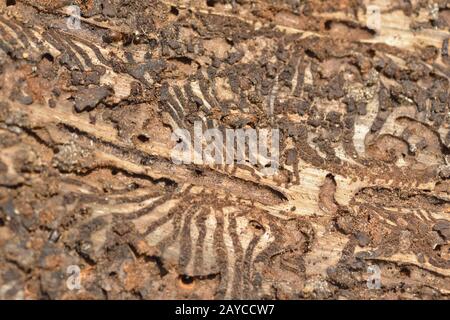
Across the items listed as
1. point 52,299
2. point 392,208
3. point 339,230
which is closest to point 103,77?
point 52,299

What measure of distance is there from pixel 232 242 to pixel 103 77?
95cm

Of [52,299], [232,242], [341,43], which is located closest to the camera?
[52,299]

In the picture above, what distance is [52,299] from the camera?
8.13 feet

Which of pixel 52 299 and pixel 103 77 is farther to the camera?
pixel 103 77

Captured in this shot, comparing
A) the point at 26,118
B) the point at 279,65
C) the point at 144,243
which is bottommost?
the point at 144,243

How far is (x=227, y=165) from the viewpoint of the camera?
2.79 meters

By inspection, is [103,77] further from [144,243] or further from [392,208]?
[392,208]

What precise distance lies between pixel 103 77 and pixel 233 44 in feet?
2.06

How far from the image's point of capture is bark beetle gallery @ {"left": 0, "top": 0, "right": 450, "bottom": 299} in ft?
8.37

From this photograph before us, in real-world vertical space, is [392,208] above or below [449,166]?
below

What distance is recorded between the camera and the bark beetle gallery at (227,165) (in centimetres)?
255

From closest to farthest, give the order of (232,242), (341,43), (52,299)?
(52,299) → (232,242) → (341,43)

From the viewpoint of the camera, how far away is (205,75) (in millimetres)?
2799

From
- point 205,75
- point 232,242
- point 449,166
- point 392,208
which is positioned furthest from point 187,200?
point 449,166
